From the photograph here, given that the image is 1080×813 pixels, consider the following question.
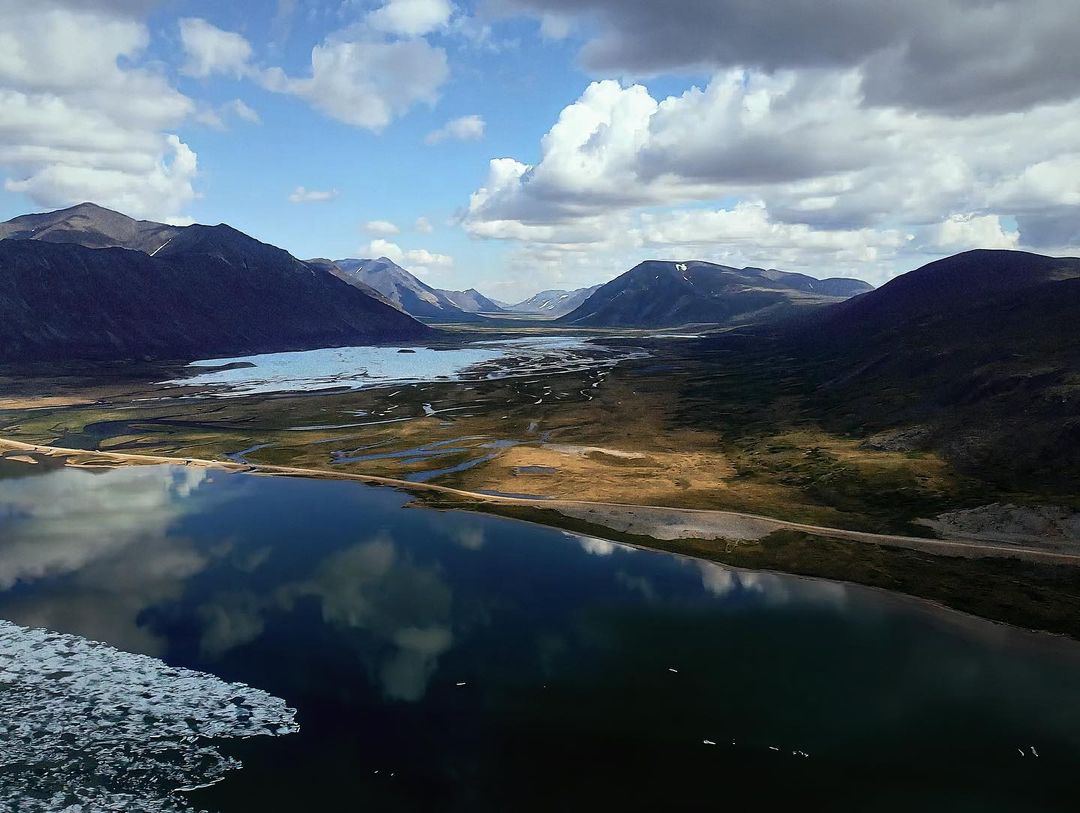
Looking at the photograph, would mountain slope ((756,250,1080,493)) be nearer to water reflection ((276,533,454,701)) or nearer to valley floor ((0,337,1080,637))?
valley floor ((0,337,1080,637))

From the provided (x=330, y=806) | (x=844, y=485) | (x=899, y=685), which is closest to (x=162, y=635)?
(x=330, y=806)

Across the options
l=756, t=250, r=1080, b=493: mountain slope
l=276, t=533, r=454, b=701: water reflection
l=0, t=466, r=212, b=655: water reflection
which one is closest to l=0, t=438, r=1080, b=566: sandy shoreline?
l=756, t=250, r=1080, b=493: mountain slope

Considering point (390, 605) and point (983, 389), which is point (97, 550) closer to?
point (390, 605)

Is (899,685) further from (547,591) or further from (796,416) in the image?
(796,416)

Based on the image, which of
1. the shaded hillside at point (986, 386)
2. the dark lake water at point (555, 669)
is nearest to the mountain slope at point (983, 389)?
the shaded hillside at point (986, 386)

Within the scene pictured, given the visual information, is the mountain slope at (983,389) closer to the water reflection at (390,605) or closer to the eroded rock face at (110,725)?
the water reflection at (390,605)

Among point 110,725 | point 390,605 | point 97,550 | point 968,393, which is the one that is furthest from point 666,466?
point 110,725
